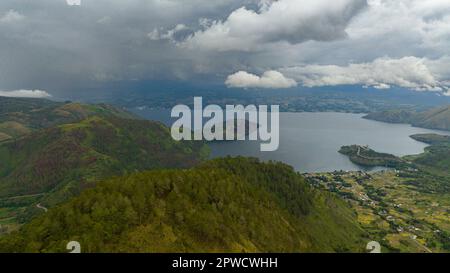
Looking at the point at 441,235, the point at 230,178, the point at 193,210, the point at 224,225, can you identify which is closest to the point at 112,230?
the point at 193,210

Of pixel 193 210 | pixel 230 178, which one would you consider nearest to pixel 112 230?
pixel 193 210
